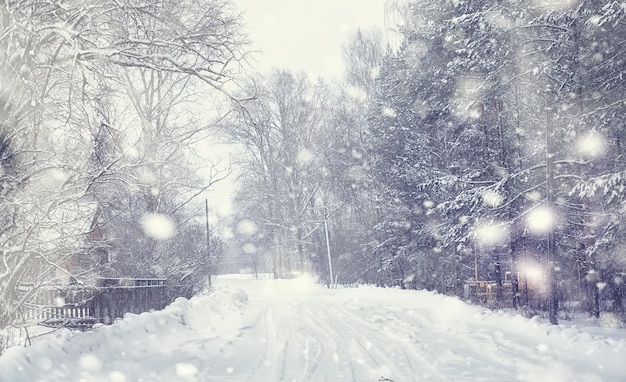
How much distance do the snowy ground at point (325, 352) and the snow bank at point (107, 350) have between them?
0.02 metres

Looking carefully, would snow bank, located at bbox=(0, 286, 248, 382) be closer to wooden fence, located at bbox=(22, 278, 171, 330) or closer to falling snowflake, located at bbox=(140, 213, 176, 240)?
wooden fence, located at bbox=(22, 278, 171, 330)

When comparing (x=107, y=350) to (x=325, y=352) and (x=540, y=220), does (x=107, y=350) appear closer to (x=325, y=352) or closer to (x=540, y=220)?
(x=325, y=352)

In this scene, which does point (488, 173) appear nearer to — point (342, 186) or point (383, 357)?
point (383, 357)

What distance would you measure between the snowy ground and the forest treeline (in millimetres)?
3716

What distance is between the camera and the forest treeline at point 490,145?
13.6 metres

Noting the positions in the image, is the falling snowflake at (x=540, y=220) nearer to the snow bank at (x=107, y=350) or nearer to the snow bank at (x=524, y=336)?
the snow bank at (x=524, y=336)

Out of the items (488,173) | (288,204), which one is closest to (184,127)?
(488,173)

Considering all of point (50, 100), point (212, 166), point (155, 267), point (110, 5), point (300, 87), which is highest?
point (300, 87)

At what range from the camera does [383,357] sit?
8.36 meters

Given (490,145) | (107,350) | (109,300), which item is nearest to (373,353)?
(107,350)

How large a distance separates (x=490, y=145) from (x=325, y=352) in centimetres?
1424

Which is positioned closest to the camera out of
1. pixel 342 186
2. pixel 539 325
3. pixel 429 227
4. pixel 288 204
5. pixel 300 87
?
pixel 539 325

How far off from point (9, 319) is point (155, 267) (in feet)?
42.7

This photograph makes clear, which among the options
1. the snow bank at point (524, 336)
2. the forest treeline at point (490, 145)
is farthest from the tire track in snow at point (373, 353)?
the forest treeline at point (490, 145)
